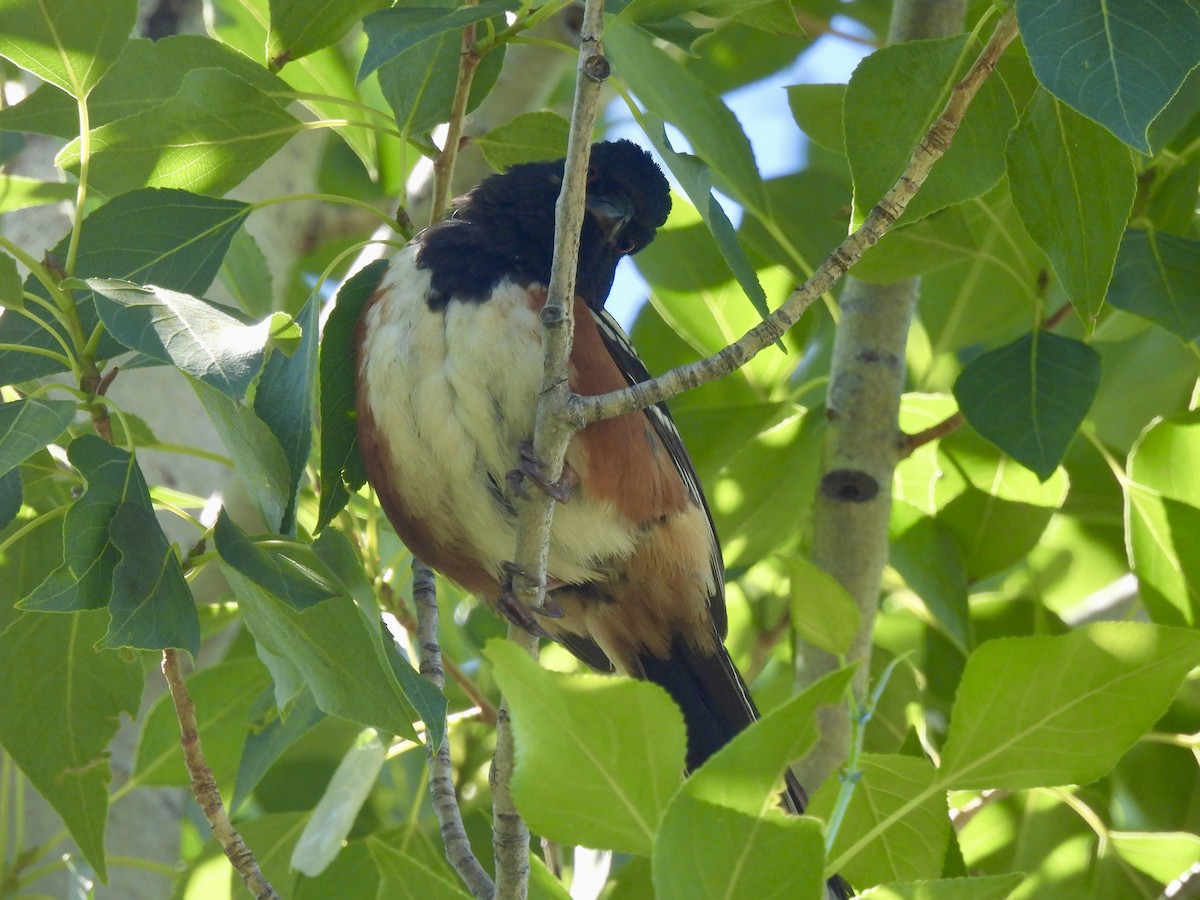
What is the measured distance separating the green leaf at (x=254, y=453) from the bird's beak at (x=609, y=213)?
1016mm

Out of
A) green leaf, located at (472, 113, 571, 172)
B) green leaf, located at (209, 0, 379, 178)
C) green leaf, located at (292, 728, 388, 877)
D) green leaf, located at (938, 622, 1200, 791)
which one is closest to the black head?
green leaf, located at (472, 113, 571, 172)

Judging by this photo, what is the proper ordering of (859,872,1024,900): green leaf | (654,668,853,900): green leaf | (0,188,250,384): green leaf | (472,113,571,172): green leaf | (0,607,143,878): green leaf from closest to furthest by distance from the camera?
(654,668,853,900): green leaf
(859,872,1024,900): green leaf
(0,188,250,384): green leaf
(0,607,143,878): green leaf
(472,113,571,172): green leaf

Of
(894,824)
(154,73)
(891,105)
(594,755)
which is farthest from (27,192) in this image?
(894,824)

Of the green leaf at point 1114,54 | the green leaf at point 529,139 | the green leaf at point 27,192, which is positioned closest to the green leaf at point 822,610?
the green leaf at point 1114,54

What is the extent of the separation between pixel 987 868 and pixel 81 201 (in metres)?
1.99

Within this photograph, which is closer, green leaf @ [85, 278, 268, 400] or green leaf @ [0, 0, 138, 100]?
green leaf @ [85, 278, 268, 400]

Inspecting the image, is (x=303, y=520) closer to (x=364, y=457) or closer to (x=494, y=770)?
(x=364, y=457)

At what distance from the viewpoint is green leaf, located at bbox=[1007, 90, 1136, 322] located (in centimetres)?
164

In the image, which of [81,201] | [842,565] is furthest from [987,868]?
[81,201]

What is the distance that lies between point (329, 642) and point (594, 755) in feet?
1.63

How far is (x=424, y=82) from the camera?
6.52 ft

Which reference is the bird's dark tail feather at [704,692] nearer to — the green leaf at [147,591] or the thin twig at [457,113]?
the thin twig at [457,113]

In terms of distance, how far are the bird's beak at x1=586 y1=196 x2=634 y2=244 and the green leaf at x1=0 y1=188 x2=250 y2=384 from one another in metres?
0.77

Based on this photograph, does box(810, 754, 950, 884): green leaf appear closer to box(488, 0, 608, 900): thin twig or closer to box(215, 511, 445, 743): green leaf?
box(488, 0, 608, 900): thin twig
